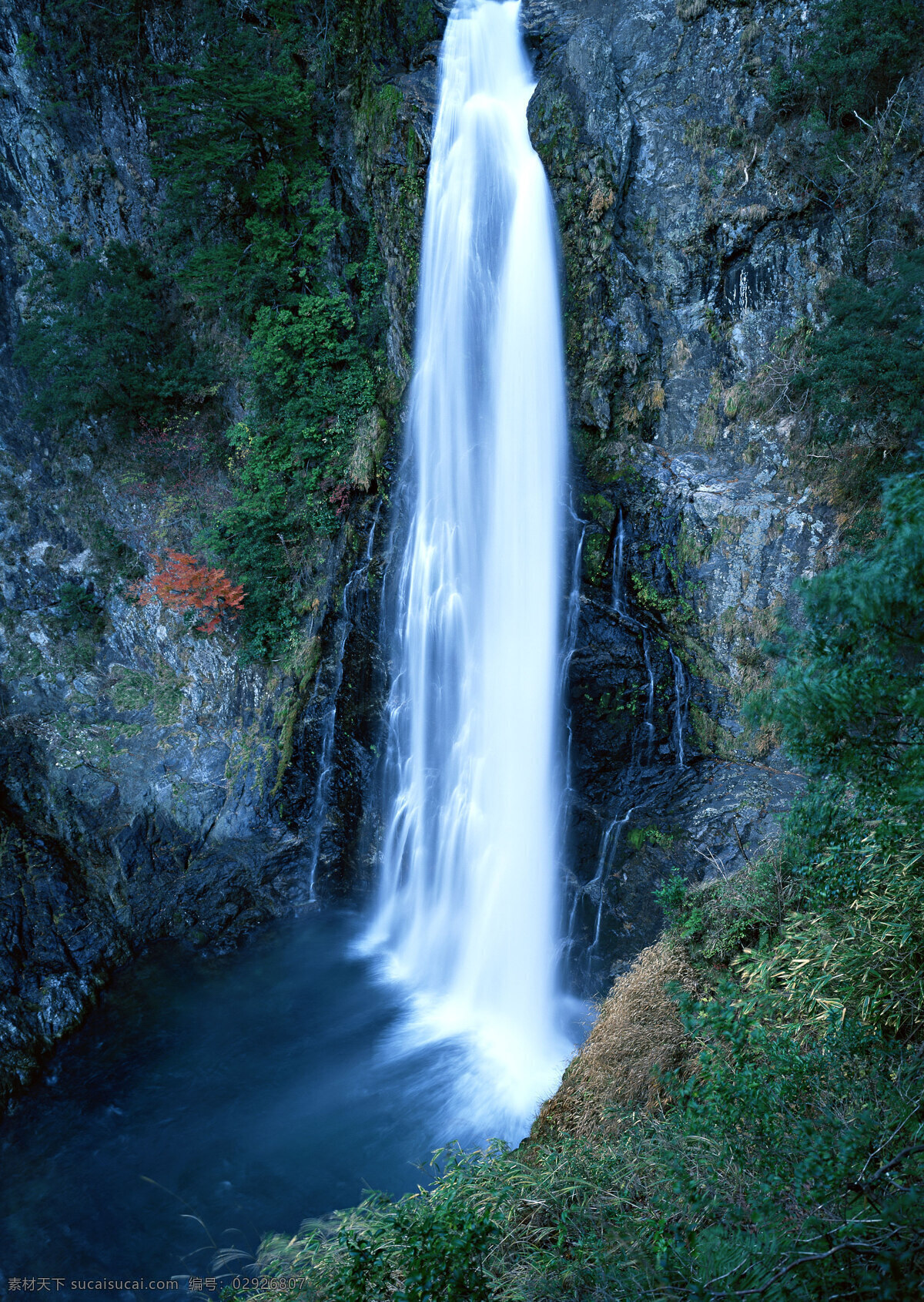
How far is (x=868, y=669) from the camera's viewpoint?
3572mm

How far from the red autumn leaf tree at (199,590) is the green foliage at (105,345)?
130 inches

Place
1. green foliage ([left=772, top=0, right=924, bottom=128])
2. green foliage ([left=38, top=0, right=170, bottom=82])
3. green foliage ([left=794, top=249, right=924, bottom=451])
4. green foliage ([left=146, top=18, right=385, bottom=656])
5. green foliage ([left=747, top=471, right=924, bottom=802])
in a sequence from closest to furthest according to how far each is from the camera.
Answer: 1. green foliage ([left=747, top=471, right=924, bottom=802])
2. green foliage ([left=794, top=249, right=924, bottom=451])
3. green foliage ([left=772, top=0, right=924, bottom=128])
4. green foliage ([left=146, top=18, right=385, bottom=656])
5. green foliage ([left=38, top=0, right=170, bottom=82])

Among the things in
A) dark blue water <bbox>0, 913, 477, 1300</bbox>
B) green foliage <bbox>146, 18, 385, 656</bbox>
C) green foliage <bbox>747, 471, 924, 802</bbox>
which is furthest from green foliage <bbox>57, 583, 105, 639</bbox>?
green foliage <bbox>747, 471, 924, 802</bbox>

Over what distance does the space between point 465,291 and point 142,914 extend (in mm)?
11032

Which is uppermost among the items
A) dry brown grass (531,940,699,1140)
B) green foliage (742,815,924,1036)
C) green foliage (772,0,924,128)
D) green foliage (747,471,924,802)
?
green foliage (772,0,924,128)

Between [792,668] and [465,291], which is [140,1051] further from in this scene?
[465,291]

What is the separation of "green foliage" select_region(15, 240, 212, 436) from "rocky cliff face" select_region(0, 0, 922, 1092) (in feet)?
2.76

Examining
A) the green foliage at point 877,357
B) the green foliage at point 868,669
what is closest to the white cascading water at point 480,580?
the green foliage at point 877,357

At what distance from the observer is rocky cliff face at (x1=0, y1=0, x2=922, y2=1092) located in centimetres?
981

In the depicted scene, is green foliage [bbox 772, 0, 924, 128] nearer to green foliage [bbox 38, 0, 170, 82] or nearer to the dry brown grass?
the dry brown grass

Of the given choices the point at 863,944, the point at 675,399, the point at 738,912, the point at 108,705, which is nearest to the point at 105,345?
the point at 108,705

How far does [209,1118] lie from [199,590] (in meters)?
8.00

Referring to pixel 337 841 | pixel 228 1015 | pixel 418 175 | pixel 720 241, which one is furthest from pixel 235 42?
pixel 228 1015

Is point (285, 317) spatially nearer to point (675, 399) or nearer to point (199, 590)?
point (199, 590)
